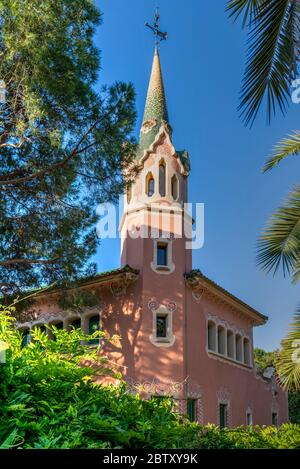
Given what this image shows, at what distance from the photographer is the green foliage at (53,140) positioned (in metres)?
12.9

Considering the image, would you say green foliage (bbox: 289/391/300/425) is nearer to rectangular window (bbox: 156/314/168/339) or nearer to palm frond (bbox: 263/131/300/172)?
rectangular window (bbox: 156/314/168/339)

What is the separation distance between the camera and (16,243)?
51.5 ft

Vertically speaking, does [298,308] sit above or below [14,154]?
below

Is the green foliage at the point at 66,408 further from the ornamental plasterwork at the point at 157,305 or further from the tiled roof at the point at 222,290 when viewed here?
the tiled roof at the point at 222,290

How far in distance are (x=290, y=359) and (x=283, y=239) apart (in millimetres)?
1473

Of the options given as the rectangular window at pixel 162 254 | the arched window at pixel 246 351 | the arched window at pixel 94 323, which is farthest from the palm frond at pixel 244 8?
the arched window at pixel 246 351

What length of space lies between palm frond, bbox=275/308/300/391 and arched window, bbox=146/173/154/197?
52.4 ft

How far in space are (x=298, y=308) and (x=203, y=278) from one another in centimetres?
1461

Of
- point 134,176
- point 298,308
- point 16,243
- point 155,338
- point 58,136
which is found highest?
point 134,176

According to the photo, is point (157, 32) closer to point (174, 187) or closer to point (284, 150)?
point (174, 187)

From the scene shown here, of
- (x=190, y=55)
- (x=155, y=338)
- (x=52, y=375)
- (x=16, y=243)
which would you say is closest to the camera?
(x=52, y=375)

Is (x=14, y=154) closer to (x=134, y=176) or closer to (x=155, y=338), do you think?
(x=134, y=176)

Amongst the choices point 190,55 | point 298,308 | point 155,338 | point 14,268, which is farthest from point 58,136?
point 155,338

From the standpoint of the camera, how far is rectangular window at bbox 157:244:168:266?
70.3 feet
